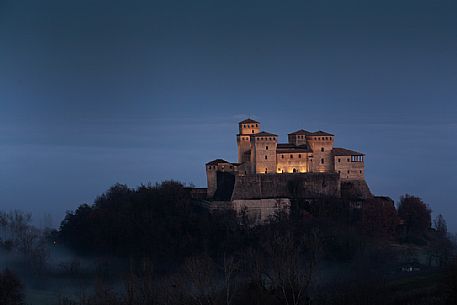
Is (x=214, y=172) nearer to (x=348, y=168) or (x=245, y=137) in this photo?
(x=245, y=137)

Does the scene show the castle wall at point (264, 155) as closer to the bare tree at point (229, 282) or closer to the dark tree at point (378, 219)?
the dark tree at point (378, 219)

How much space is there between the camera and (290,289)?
31.7 m

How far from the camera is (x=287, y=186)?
181ft

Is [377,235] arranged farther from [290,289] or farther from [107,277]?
[290,289]

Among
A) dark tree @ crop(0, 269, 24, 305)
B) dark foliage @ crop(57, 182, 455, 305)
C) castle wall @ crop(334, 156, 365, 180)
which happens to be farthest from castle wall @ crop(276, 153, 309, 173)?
dark tree @ crop(0, 269, 24, 305)

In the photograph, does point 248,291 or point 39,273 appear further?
point 39,273

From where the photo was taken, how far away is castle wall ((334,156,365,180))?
5731cm

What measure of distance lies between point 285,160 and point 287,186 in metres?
2.40

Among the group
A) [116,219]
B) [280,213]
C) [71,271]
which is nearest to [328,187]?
[280,213]

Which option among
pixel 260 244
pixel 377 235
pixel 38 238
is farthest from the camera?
pixel 38 238

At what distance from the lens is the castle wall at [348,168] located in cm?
5731

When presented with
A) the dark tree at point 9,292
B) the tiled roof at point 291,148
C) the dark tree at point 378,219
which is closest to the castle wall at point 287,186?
the tiled roof at point 291,148

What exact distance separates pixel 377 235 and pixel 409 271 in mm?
6496

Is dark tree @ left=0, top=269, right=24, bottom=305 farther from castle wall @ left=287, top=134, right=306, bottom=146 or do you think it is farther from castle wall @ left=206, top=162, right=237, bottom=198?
castle wall @ left=287, top=134, right=306, bottom=146
